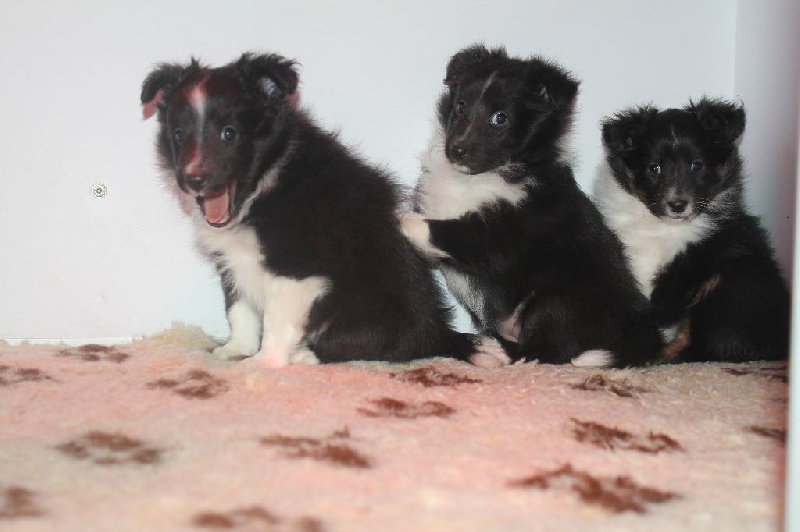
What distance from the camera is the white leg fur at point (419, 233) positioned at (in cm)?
352

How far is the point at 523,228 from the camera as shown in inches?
143

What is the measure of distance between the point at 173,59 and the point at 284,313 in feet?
4.98

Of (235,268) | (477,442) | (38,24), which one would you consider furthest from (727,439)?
(38,24)

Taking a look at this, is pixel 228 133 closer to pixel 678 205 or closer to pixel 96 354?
pixel 96 354

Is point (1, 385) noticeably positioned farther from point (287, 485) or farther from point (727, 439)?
point (727, 439)

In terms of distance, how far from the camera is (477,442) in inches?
91.8

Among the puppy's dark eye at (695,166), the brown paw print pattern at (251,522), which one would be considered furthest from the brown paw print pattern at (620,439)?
the puppy's dark eye at (695,166)

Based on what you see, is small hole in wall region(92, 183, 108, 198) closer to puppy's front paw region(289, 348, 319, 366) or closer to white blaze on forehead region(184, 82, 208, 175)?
white blaze on forehead region(184, 82, 208, 175)

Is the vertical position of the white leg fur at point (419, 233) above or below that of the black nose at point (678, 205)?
below

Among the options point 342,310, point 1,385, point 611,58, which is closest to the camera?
point 1,385

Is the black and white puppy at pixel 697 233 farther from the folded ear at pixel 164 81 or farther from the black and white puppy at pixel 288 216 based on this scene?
the folded ear at pixel 164 81

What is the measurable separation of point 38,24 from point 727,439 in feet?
11.2

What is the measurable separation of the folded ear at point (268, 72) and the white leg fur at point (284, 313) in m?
0.75

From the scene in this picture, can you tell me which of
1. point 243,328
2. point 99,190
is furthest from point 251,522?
point 99,190
